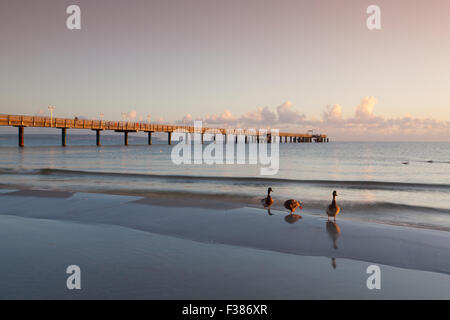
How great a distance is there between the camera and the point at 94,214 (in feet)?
29.2

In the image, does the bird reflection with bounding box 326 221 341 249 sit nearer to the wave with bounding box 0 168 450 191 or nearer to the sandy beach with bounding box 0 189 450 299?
the sandy beach with bounding box 0 189 450 299

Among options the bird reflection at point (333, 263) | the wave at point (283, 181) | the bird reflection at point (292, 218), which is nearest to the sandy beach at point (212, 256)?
the bird reflection at point (333, 263)

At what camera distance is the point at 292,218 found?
8.44 meters

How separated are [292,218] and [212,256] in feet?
11.5

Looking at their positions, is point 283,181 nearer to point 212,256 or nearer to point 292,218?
point 292,218

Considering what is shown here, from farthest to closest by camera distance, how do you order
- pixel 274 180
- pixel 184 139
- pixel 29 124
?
pixel 184 139
pixel 29 124
pixel 274 180

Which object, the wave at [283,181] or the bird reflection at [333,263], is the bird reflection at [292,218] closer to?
the bird reflection at [333,263]

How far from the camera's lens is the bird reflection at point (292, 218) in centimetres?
812

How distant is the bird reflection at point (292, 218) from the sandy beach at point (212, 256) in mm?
151

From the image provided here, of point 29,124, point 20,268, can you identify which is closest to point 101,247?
point 20,268

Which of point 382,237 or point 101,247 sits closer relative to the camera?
point 101,247
